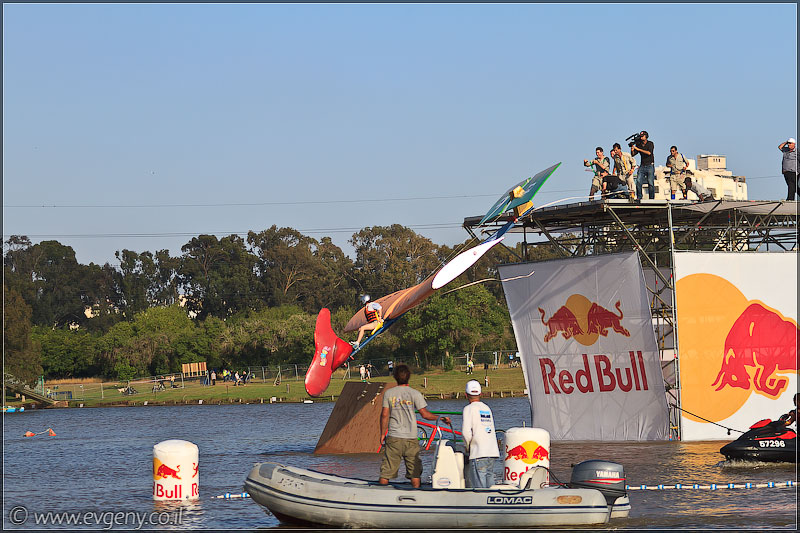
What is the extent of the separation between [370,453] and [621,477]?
11685 millimetres

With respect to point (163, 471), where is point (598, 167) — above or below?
above

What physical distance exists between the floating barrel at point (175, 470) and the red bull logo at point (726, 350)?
13.8m

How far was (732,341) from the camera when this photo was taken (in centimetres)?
2864

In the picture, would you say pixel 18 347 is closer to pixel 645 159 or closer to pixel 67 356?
pixel 67 356

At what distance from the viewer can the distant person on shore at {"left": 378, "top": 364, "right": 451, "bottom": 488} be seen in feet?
55.8

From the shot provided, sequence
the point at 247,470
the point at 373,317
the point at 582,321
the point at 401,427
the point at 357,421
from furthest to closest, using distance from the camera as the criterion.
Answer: the point at 582,321 < the point at 357,421 < the point at 373,317 < the point at 247,470 < the point at 401,427

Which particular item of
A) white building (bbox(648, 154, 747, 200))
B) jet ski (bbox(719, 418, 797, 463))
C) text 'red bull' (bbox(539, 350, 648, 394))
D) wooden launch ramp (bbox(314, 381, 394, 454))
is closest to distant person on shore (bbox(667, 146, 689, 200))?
white building (bbox(648, 154, 747, 200))

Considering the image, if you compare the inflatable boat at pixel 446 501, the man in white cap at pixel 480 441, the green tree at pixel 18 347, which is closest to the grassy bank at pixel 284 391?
the green tree at pixel 18 347

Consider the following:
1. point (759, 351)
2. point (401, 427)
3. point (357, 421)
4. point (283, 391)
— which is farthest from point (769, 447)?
point (283, 391)

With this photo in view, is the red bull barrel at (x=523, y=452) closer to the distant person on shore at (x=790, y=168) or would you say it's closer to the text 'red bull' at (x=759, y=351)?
the text 'red bull' at (x=759, y=351)

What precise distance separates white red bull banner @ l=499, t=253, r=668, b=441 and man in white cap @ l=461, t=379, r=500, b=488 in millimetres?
12448

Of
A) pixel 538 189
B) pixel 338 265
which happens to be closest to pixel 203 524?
pixel 538 189

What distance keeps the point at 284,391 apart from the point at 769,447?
172 feet

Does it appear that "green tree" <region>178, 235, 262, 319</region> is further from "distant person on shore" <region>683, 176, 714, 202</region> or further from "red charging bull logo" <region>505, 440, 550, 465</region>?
"red charging bull logo" <region>505, 440, 550, 465</region>
